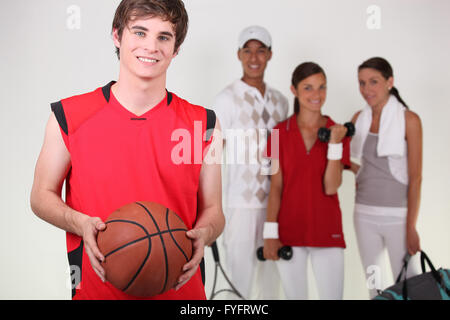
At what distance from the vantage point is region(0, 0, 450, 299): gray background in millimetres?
2422

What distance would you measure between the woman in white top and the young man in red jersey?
1.31m

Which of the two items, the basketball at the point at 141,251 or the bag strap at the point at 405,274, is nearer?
the basketball at the point at 141,251

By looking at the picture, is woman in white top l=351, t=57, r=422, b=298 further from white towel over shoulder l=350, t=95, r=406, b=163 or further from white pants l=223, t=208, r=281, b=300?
white pants l=223, t=208, r=281, b=300

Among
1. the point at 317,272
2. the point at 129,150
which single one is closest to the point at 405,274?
the point at 317,272

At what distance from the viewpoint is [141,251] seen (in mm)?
949

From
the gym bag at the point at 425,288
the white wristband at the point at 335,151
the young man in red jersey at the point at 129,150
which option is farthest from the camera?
the white wristband at the point at 335,151

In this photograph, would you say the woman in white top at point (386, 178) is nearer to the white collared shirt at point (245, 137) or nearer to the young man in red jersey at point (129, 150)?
the white collared shirt at point (245, 137)

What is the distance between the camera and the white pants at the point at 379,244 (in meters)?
2.17

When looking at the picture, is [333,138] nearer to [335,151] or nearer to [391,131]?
[335,151]

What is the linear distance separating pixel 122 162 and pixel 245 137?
4.11 ft

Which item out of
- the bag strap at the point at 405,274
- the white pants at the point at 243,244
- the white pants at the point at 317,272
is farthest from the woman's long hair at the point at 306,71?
the bag strap at the point at 405,274

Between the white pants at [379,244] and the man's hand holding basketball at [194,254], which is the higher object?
the man's hand holding basketball at [194,254]

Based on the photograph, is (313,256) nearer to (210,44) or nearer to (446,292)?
(446,292)

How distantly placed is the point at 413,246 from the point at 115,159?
1612 millimetres
